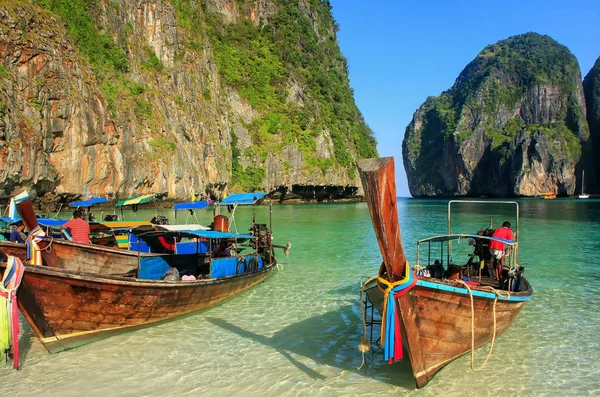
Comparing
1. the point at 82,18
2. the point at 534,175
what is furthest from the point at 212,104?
the point at 534,175

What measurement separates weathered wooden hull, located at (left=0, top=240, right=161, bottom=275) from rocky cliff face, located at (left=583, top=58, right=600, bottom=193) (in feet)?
415

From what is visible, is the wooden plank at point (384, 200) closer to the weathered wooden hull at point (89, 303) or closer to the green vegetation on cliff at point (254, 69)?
the weathered wooden hull at point (89, 303)

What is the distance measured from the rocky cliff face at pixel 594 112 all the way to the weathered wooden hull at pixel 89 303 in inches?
5024

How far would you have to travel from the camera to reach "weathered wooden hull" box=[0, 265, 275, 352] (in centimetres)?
697

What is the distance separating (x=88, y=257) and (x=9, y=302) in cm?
469

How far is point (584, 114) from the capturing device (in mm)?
121750

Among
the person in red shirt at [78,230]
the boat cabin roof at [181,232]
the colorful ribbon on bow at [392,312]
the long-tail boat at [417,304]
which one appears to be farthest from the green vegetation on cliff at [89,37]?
the colorful ribbon on bow at [392,312]

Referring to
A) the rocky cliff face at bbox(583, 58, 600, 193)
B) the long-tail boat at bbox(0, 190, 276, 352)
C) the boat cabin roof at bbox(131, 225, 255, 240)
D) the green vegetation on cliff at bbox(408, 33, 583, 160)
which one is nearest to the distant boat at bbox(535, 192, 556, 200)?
the rocky cliff face at bbox(583, 58, 600, 193)

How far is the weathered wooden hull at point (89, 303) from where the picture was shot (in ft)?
22.9

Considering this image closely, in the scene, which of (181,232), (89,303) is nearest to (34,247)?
(89,303)

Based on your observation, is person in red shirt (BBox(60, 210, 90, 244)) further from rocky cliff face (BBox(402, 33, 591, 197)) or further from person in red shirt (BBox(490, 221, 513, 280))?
rocky cliff face (BBox(402, 33, 591, 197))

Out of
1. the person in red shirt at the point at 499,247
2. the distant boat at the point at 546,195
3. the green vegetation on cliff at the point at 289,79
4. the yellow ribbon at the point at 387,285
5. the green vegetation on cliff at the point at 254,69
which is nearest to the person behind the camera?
the yellow ribbon at the point at 387,285

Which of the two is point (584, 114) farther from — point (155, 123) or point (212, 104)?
point (155, 123)

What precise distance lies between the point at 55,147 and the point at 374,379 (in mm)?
32132
